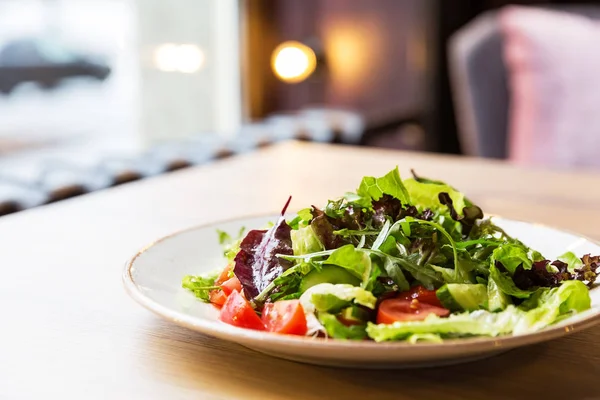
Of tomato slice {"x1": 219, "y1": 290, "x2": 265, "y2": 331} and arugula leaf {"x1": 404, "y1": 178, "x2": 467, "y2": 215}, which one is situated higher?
arugula leaf {"x1": 404, "y1": 178, "x2": 467, "y2": 215}

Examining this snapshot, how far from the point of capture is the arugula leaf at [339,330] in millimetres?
662

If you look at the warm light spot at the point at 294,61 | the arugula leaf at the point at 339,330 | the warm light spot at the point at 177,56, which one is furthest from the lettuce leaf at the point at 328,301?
the warm light spot at the point at 177,56

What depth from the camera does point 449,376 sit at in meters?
0.68

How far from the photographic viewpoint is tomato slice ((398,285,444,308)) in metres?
0.71

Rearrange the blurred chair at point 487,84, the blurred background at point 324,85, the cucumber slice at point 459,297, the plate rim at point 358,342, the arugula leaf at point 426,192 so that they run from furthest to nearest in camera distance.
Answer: the blurred chair at point 487,84, the blurred background at point 324,85, the arugula leaf at point 426,192, the cucumber slice at point 459,297, the plate rim at point 358,342

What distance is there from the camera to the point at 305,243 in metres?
0.78

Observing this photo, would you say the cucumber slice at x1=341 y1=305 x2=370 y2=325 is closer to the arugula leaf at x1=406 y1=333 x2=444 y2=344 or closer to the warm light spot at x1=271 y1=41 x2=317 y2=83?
the arugula leaf at x1=406 y1=333 x2=444 y2=344

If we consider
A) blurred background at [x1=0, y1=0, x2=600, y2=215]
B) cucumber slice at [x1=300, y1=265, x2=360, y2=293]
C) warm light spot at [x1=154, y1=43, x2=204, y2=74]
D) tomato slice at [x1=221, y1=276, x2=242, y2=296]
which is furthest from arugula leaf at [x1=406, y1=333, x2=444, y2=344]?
warm light spot at [x1=154, y1=43, x2=204, y2=74]

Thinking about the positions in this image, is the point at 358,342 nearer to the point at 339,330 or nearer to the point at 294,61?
the point at 339,330

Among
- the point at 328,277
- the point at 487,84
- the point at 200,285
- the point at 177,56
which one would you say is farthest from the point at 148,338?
the point at 177,56

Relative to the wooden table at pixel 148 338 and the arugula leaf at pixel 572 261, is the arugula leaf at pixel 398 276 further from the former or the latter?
the arugula leaf at pixel 572 261

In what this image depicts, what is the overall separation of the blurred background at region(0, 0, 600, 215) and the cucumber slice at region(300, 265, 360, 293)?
3.08 feet

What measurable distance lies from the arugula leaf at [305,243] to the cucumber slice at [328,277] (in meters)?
0.05

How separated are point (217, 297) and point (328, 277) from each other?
0.12 meters
